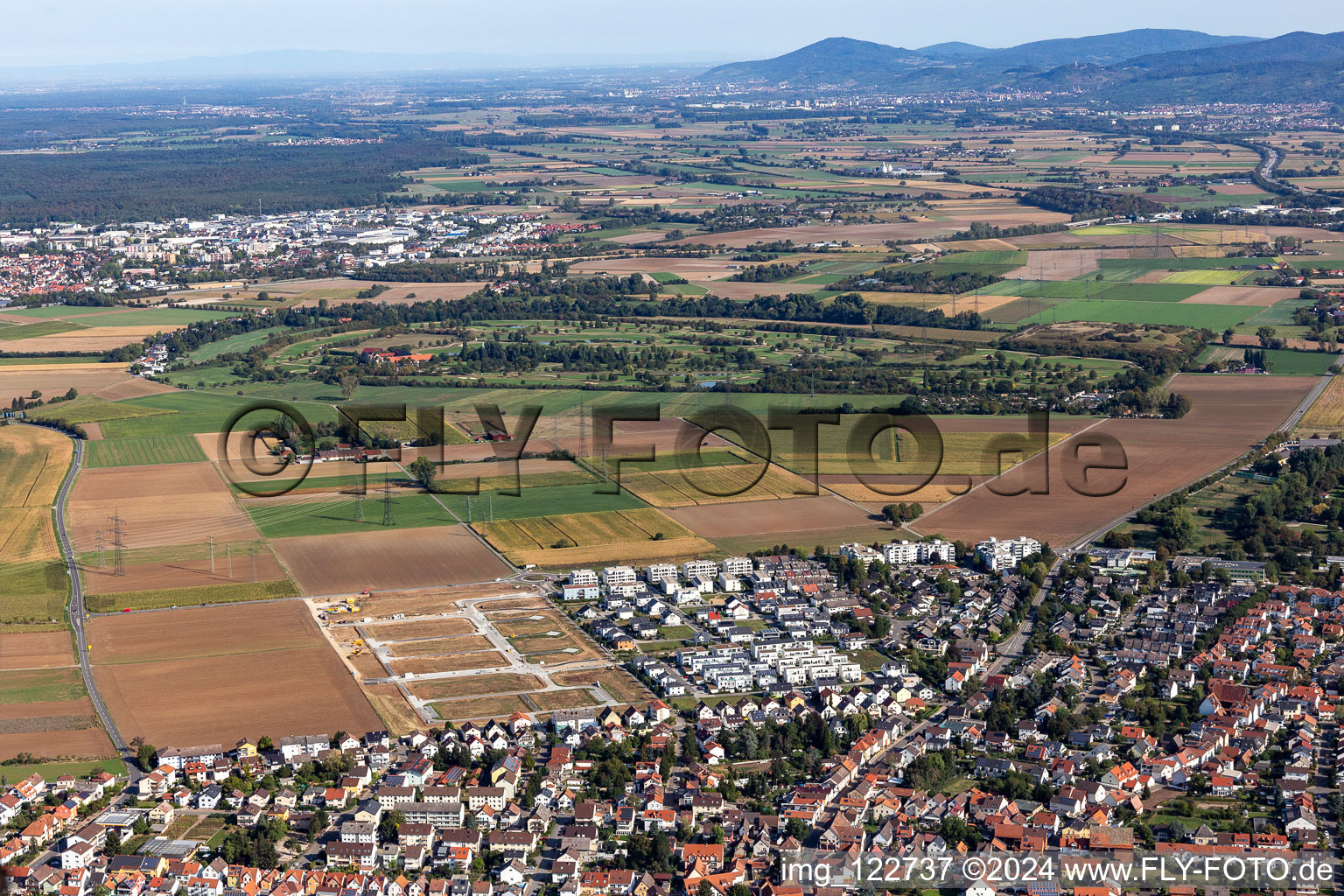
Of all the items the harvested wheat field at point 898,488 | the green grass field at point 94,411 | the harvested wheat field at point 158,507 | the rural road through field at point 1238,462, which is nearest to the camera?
the rural road through field at point 1238,462

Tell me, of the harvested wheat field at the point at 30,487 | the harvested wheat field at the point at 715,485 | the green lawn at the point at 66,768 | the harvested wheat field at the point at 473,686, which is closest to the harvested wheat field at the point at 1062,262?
the harvested wheat field at the point at 715,485

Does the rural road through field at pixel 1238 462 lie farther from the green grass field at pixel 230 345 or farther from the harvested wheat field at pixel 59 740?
the green grass field at pixel 230 345

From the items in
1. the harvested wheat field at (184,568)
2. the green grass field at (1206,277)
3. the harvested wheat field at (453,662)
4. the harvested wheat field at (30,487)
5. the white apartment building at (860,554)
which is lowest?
the harvested wheat field at (453,662)

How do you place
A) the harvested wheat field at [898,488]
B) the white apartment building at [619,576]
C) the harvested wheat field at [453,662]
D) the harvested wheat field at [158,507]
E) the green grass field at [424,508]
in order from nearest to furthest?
the harvested wheat field at [453,662] → the white apartment building at [619,576] → the harvested wheat field at [158,507] → the green grass field at [424,508] → the harvested wheat field at [898,488]

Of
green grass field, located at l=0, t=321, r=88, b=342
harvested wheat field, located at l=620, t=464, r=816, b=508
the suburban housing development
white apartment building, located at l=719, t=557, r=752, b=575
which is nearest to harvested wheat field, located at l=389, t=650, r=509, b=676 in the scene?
the suburban housing development

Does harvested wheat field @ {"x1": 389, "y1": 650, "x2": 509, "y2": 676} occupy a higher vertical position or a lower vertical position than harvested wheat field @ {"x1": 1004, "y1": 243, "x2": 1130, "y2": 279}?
lower

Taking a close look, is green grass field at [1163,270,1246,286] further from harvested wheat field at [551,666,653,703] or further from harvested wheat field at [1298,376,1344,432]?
harvested wheat field at [551,666,653,703]

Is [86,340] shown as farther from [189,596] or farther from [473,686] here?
[473,686]
